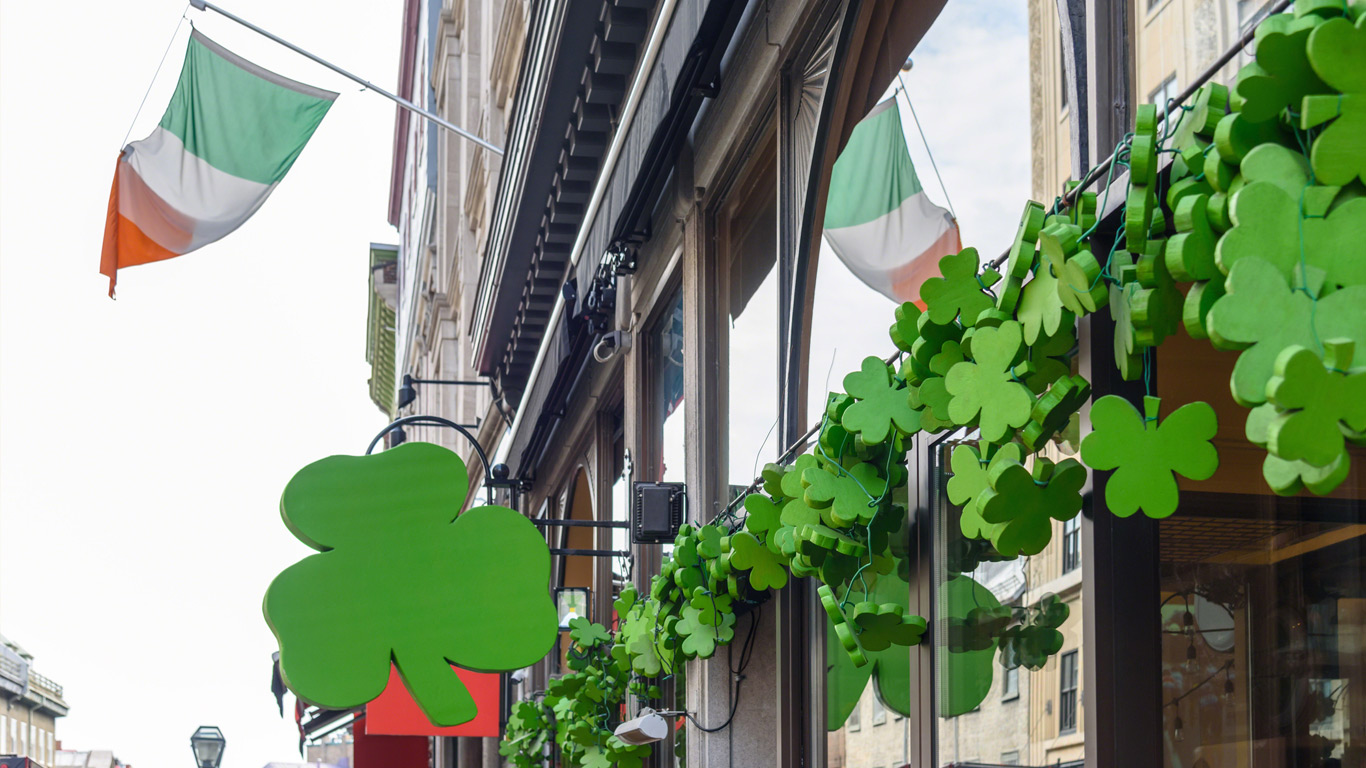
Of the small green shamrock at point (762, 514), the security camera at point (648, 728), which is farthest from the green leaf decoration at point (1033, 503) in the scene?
the security camera at point (648, 728)

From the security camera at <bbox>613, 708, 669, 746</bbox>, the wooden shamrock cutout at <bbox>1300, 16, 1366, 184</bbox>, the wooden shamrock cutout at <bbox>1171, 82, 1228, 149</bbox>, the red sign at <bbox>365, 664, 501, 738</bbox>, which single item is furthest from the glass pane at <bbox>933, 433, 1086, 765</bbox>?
the red sign at <bbox>365, 664, 501, 738</bbox>

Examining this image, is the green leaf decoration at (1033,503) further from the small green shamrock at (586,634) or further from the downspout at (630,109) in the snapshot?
the small green shamrock at (586,634)

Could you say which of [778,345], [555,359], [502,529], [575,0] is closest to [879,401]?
[502,529]

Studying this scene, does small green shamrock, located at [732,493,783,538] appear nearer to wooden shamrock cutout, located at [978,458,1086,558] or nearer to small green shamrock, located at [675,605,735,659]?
small green shamrock, located at [675,605,735,659]

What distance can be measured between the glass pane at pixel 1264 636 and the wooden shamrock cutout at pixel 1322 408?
1.17m

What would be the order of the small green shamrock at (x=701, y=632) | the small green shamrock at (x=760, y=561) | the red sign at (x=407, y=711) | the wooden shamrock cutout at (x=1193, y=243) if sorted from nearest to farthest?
the wooden shamrock cutout at (x=1193, y=243), the small green shamrock at (x=760, y=561), the small green shamrock at (x=701, y=632), the red sign at (x=407, y=711)

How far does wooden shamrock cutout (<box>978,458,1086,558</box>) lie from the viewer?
321 centimetres

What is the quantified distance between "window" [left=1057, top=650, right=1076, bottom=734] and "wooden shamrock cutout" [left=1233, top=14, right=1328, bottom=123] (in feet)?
5.96

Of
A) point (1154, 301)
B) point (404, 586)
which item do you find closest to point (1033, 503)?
point (1154, 301)

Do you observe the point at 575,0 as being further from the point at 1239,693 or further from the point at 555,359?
the point at 1239,693

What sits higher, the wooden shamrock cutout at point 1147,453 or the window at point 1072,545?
the wooden shamrock cutout at point 1147,453

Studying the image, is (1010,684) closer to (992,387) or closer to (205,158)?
(992,387)

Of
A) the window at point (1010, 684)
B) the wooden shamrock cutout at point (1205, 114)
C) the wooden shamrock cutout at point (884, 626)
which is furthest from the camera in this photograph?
the wooden shamrock cutout at point (884, 626)

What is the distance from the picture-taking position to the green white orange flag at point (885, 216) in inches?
213
